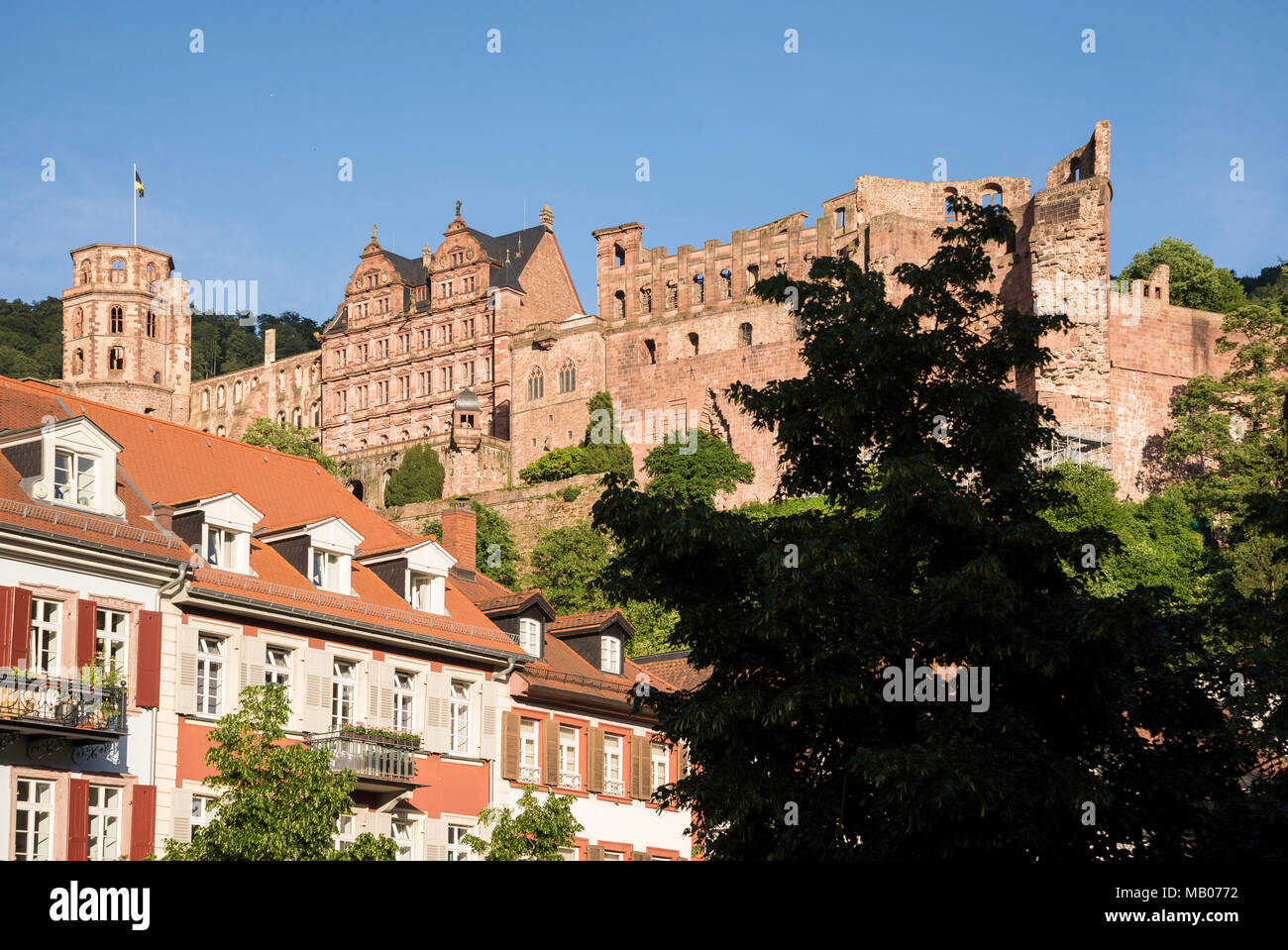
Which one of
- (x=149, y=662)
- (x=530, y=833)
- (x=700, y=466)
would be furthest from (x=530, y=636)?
(x=700, y=466)

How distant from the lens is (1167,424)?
93.8 m

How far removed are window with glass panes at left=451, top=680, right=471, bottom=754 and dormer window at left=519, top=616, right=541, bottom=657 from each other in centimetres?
209

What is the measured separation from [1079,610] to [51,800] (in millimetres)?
16248

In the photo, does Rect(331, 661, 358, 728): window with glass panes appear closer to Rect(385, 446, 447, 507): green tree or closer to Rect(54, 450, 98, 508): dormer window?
Rect(54, 450, 98, 508): dormer window

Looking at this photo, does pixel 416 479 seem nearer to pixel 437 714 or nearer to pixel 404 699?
pixel 437 714

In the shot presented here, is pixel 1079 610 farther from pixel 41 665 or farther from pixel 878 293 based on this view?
pixel 41 665

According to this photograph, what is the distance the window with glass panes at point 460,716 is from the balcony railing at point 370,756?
2116 mm

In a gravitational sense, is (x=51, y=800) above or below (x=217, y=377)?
below

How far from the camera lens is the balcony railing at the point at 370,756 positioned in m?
32.5

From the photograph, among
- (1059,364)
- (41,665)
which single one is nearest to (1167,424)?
(1059,364)

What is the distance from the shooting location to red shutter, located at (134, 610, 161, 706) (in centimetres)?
2981

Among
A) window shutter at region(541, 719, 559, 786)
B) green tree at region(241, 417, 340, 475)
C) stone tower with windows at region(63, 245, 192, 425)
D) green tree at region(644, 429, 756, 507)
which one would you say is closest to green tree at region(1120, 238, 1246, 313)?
green tree at region(644, 429, 756, 507)

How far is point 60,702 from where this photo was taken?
27984 mm

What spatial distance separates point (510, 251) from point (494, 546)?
40185 mm
